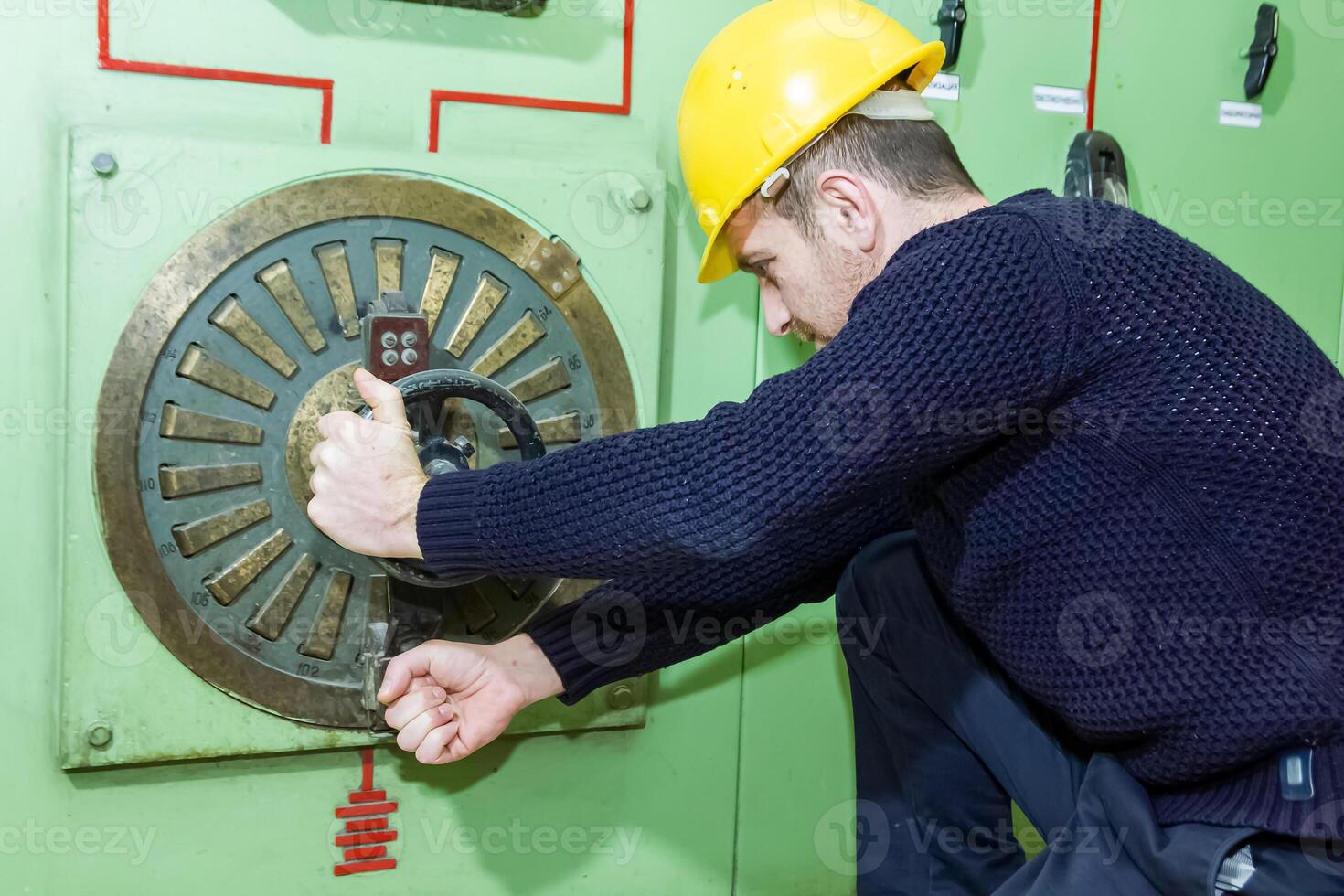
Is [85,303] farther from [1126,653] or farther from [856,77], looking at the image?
[1126,653]

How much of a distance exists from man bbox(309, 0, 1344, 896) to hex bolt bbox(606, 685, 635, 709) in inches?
19.7

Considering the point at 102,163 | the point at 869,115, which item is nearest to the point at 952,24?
the point at 869,115

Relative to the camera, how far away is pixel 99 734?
1340mm

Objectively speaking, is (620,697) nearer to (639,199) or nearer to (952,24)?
(639,199)

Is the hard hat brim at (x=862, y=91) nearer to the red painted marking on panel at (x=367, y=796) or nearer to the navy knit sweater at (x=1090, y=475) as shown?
the navy knit sweater at (x=1090, y=475)

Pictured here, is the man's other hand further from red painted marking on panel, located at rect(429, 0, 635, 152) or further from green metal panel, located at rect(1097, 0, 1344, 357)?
green metal panel, located at rect(1097, 0, 1344, 357)

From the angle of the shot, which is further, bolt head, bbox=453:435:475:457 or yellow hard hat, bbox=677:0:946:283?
bolt head, bbox=453:435:475:457

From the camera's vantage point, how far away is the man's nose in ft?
4.25

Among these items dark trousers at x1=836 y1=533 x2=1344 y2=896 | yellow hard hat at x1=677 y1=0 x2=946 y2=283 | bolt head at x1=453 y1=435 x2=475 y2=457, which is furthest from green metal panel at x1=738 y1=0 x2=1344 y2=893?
bolt head at x1=453 y1=435 x2=475 y2=457

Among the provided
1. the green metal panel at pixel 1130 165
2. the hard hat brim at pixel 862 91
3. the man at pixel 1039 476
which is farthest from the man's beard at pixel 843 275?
the green metal panel at pixel 1130 165

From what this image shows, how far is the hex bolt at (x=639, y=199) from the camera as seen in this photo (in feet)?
4.95

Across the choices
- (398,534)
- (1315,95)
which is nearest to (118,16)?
(398,534)

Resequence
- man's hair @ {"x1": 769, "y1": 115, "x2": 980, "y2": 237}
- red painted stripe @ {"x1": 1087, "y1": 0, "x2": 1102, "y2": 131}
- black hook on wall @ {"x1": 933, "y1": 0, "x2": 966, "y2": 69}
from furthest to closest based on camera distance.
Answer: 1. red painted stripe @ {"x1": 1087, "y1": 0, "x2": 1102, "y2": 131}
2. black hook on wall @ {"x1": 933, "y1": 0, "x2": 966, "y2": 69}
3. man's hair @ {"x1": 769, "y1": 115, "x2": 980, "y2": 237}

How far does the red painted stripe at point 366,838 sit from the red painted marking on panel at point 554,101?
888 millimetres
